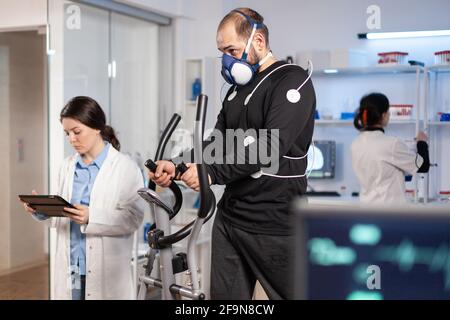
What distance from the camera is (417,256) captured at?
72 centimetres

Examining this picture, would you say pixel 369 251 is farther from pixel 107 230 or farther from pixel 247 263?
pixel 107 230

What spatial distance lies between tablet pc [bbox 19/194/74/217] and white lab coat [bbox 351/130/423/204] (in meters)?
1.97

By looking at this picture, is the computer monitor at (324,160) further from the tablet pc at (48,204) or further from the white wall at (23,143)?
the tablet pc at (48,204)

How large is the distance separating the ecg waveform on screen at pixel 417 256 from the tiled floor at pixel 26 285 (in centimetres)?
426

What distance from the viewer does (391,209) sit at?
0.69 meters

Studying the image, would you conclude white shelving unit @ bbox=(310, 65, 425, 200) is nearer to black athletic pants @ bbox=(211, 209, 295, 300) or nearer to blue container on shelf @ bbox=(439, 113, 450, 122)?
blue container on shelf @ bbox=(439, 113, 450, 122)

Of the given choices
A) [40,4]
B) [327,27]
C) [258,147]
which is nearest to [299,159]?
[258,147]

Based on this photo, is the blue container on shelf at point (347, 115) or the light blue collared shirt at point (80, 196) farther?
the blue container on shelf at point (347, 115)

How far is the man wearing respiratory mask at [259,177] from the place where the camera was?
2.00 metres

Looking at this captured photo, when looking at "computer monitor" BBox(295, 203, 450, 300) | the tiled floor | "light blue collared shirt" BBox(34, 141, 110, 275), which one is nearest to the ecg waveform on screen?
"computer monitor" BBox(295, 203, 450, 300)

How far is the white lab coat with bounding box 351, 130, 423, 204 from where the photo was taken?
385 cm

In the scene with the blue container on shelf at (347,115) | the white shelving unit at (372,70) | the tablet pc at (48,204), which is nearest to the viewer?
the tablet pc at (48,204)

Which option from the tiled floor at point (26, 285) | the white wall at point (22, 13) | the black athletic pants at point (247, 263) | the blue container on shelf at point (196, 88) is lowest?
the tiled floor at point (26, 285)

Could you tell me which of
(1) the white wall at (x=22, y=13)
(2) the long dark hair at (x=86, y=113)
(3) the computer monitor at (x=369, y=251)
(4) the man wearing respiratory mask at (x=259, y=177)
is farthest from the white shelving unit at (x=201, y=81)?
(3) the computer monitor at (x=369, y=251)
